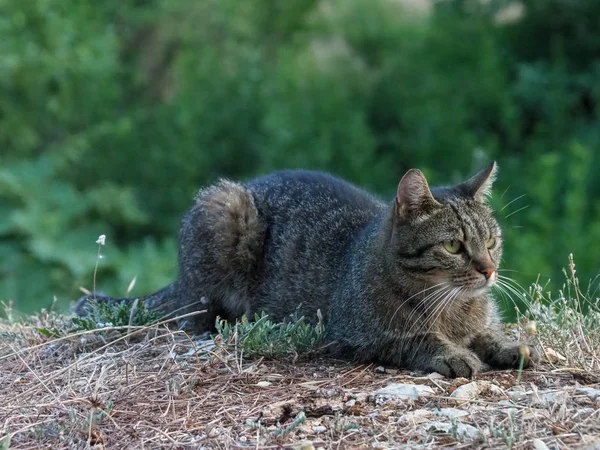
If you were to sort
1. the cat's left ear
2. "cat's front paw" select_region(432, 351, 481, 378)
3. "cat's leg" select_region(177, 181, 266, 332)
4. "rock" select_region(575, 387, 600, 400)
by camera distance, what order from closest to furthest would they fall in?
1. "rock" select_region(575, 387, 600, 400)
2. "cat's front paw" select_region(432, 351, 481, 378)
3. the cat's left ear
4. "cat's leg" select_region(177, 181, 266, 332)

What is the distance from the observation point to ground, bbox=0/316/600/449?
3.18m

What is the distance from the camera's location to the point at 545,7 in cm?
973

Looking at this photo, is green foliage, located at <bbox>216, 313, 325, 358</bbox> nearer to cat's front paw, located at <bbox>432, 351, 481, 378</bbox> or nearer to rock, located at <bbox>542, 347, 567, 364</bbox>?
cat's front paw, located at <bbox>432, 351, 481, 378</bbox>

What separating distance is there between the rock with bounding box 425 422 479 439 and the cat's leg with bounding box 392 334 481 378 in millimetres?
654

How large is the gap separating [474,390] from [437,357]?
38 cm

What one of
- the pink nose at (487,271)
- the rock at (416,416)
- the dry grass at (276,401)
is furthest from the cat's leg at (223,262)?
the rock at (416,416)

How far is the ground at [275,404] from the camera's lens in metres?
3.18

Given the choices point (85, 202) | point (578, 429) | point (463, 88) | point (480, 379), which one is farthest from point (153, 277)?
point (578, 429)

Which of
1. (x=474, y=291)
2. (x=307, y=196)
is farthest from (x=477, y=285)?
(x=307, y=196)

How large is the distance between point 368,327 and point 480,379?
2.07 feet

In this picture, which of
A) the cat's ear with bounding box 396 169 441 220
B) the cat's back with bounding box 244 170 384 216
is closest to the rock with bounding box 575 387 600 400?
the cat's ear with bounding box 396 169 441 220

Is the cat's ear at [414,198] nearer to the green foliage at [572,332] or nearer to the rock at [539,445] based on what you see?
the green foliage at [572,332]

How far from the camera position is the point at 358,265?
444 cm

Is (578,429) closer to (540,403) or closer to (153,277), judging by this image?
(540,403)
